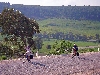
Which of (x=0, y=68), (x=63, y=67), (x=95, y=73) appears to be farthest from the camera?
(x=63, y=67)

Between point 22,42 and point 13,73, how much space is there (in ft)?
78.8

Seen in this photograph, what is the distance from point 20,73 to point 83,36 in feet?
600

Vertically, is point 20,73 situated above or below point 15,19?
below

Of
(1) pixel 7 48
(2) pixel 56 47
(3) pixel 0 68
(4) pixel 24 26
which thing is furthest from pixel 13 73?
(2) pixel 56 47

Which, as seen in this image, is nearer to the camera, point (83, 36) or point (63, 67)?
point (63, 67)

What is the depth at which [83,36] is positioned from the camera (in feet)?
654

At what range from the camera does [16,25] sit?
4262 centimetres

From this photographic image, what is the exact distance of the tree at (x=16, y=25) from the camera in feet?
140

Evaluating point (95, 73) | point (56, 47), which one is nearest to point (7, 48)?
point (56, 47)

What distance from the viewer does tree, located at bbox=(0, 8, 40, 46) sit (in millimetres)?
42562

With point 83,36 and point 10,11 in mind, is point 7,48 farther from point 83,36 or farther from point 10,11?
point 83,36

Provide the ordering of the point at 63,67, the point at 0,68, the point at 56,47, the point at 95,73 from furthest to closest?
the point at 56,47 → the point at 63,67 → the point at 0,68 → the point at 95,73

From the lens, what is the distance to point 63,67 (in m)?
22.1

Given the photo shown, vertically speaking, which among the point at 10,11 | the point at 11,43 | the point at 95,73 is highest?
the point at 10,11
